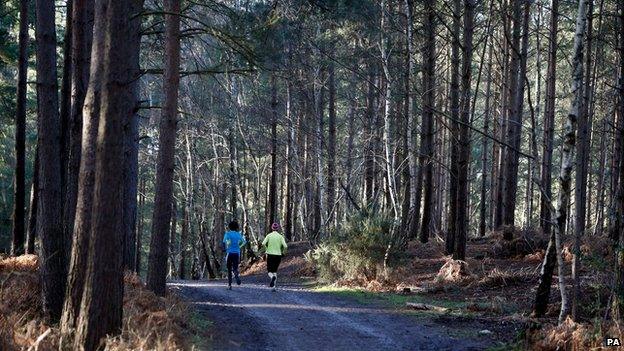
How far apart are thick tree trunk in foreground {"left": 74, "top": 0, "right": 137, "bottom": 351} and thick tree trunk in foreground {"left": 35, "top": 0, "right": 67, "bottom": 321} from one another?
268 cm

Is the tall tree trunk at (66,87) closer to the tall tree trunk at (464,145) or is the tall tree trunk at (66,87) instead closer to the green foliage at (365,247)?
the green foliage at (365,247)

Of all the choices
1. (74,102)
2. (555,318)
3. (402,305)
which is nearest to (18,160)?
(74,102)

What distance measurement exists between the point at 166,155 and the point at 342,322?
4544 millimetres

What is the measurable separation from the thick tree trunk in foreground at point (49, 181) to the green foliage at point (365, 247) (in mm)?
9147

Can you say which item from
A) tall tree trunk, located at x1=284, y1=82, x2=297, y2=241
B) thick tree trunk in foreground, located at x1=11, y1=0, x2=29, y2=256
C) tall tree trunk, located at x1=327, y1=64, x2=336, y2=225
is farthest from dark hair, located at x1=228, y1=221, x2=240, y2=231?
tall tree trunk, located at x1=284, y1=82, x2=297, y2=241

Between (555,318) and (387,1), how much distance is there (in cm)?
1555

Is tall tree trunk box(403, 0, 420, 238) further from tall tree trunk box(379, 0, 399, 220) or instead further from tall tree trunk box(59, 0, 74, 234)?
tall tree trunk box(59, 0, 74, 234)

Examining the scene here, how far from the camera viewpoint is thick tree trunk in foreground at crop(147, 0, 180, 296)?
41.9 ft

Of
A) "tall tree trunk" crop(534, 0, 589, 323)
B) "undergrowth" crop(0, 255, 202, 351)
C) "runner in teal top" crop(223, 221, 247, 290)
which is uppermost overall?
"tall tree trunk" crop(534, 0, 589, 323)

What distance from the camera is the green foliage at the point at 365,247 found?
1816 centimetres

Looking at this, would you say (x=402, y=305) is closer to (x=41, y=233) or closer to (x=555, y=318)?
(x=555, y=318)

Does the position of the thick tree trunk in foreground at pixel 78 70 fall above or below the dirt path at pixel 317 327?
above

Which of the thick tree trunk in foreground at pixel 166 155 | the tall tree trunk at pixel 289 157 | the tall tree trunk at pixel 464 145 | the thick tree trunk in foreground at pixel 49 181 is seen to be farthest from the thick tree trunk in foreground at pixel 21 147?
the tall tree trunk at pixel 289 157

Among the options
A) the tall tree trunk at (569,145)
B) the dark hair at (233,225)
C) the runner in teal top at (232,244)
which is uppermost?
the tall tree trunk at (569,145)
